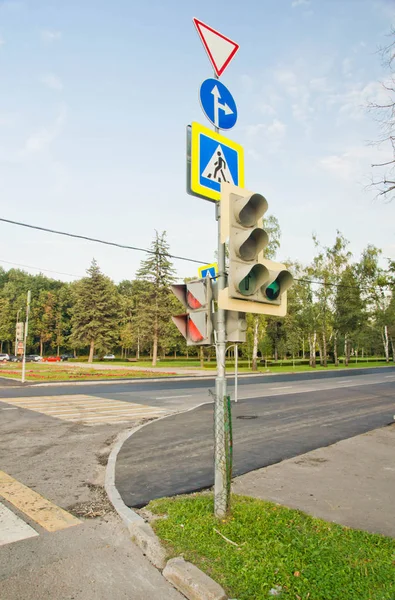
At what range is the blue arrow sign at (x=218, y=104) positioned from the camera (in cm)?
456

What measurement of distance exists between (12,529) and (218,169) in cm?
446

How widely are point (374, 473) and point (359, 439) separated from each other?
8.77ft

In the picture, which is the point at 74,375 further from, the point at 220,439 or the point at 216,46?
the point at 216,46

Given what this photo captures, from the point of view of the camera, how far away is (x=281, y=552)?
3.35 m

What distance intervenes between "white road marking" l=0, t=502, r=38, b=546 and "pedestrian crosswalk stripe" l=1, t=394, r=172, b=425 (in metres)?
6.28

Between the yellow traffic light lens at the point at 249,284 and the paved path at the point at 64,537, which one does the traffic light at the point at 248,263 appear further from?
the paved path at the point at 64,537

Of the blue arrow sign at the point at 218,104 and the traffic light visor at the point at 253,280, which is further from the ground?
the blue arrow sign at the point at 218,104

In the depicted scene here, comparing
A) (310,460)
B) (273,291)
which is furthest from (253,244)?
(310,460)

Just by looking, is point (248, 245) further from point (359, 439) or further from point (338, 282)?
point (338, 282)

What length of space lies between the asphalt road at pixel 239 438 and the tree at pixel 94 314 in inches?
1902

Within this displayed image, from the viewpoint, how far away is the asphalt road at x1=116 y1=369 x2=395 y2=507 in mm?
5875

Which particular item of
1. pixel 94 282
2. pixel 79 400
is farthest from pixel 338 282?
pixel 79 400

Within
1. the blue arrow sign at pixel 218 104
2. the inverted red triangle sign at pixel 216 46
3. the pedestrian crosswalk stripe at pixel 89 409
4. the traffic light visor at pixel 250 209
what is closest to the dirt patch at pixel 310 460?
the traffic light visor at pixel 250 209

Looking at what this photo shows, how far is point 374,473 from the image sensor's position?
6180 millimetres
